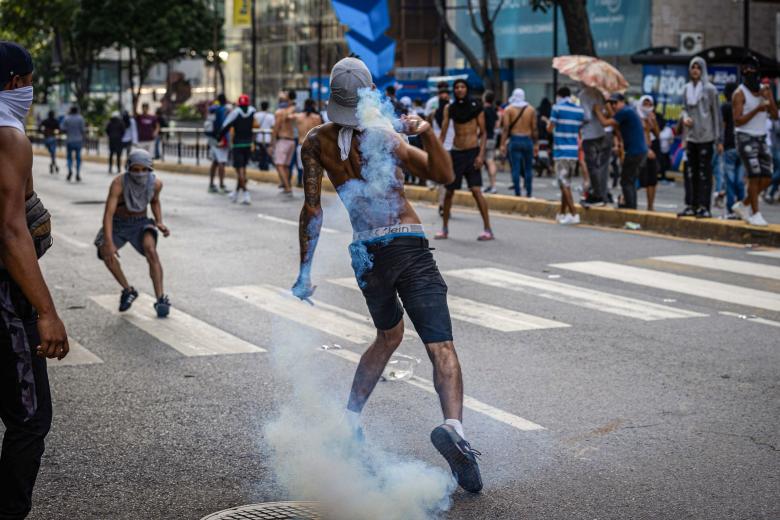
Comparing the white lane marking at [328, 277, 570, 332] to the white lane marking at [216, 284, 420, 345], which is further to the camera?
the white lane marking at [328, 277, 570, 332]

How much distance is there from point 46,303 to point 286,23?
2804 inches

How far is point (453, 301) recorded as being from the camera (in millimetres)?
10141

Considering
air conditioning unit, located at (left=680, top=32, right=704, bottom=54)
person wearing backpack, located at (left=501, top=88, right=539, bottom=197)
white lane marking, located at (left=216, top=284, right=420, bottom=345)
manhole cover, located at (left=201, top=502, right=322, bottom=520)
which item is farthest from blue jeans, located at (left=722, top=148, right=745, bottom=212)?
air conditioning unit, located at (left=680, top=32, right=704, bottom=54)

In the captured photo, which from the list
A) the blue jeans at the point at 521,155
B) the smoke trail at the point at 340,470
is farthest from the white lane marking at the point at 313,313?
the blue jeans at the point at 521,155

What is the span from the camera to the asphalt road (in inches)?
203

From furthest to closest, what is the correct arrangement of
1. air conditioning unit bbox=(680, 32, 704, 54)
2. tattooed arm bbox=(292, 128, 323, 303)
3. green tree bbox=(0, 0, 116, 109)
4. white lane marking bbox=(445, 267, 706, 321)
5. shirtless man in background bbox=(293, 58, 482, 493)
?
green tree bbox=(0, 0, 116, 109) < air conditioning unit bbox=(680, 32, 704, 54) < white lane marking bbox=(445, 267, 706, 321) < tattooed arm bbox=(292, 128, 323, 303) < shirtless man in background bbox=(293, 58, 482, 493)

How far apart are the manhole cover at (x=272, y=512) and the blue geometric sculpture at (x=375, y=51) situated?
4.50 m

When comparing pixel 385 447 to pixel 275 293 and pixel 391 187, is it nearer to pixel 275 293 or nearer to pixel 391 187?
pixel 391 187

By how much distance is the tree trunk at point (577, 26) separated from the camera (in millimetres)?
26297

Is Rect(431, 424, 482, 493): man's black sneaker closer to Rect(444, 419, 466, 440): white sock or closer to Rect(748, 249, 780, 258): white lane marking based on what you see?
Rect(444, 419, 466, 440): white sock

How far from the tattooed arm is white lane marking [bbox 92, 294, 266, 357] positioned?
2772mm

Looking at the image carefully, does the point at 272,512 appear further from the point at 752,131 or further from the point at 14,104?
the point at 752,131

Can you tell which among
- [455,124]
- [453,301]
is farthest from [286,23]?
[453,301]

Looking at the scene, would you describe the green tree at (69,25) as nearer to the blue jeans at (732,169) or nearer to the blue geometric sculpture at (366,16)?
the blue jeans at (732,169)
